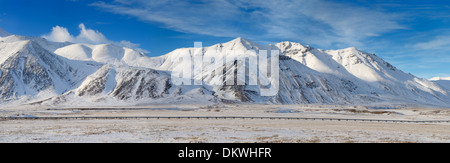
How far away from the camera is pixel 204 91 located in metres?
177

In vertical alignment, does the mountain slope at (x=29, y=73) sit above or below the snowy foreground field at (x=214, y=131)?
above

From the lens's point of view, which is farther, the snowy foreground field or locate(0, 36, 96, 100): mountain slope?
locate(0, 36, 96, 100): mountain slope

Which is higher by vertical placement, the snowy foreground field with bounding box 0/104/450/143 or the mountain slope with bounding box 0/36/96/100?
the mountain slope with bounding box 0/36/96/100

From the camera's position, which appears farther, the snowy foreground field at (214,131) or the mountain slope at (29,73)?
the mountain slope at (29,73)

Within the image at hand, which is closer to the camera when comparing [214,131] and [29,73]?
[214,131]

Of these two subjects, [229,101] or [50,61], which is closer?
[229,101]

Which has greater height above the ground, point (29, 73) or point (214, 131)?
point (29, 73)
